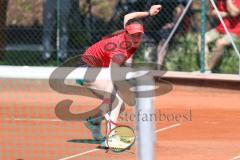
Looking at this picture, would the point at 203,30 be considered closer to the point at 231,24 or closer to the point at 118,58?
Result: the point at 231,24

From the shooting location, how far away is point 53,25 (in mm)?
15797

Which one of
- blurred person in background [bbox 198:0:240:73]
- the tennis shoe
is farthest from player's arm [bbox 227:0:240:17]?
the tennis shoe

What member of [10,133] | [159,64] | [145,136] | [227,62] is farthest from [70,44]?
[145,136]

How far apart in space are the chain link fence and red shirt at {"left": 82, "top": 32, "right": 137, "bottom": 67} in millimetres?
5519

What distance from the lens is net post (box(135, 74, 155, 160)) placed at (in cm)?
381

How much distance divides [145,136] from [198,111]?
324 inches

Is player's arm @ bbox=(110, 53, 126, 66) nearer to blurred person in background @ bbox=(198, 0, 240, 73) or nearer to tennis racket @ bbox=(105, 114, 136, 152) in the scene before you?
tennis racket @ bbox=(105, 114, 136, 152)

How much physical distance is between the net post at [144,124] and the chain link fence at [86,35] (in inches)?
419

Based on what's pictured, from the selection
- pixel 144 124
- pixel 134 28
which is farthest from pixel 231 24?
pixel 144 124

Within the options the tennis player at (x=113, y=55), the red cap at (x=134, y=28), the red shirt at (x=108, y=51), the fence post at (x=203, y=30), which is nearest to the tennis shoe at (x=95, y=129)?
the tennis player at (x=113, y=55)

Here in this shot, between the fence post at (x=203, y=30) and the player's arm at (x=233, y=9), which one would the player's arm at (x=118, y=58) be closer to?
the fence post at (x=203, y=30)

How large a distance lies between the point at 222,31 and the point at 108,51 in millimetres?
5602

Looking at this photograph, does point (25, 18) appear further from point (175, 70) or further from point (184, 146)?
point (184, 146)

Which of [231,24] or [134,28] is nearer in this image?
[134,28]
